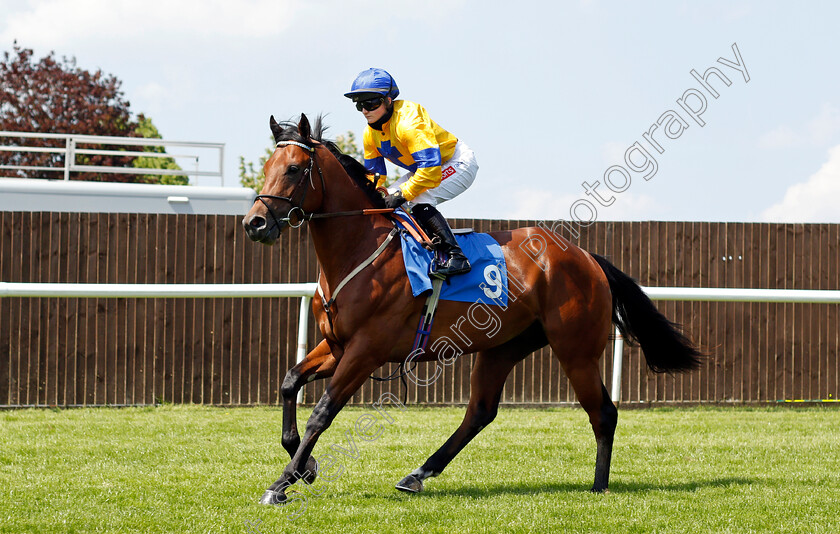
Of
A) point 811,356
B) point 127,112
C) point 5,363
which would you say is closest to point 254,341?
point 5,363

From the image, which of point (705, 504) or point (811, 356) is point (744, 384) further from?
point (705, 504)

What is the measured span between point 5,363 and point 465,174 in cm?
544

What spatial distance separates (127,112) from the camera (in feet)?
93.2

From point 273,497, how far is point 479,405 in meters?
1.48

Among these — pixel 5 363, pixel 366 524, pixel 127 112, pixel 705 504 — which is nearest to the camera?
pixel 366 524

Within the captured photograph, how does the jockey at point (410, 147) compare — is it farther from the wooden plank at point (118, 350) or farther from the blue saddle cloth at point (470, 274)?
the wooden plank at point (118, 350)

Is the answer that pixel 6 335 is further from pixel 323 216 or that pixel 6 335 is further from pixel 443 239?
pixel 443 239

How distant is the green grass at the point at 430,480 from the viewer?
408 centimetres

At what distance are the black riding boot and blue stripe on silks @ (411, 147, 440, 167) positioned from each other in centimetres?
29

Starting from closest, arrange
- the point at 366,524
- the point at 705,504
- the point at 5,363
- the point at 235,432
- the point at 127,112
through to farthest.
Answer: the point at 366,524, the point at 705,504, the point at 235,432, the point at 5,363, the point at 127,112

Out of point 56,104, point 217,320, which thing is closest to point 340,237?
point 217,320

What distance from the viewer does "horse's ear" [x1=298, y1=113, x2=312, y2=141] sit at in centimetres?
462

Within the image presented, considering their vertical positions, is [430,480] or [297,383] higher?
[297,383]

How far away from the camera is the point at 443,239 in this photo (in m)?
4.97
